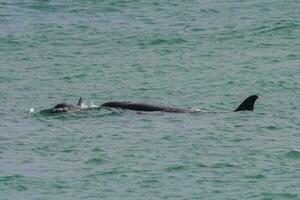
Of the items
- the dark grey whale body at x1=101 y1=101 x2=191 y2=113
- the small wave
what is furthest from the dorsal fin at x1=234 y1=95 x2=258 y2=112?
the small wave

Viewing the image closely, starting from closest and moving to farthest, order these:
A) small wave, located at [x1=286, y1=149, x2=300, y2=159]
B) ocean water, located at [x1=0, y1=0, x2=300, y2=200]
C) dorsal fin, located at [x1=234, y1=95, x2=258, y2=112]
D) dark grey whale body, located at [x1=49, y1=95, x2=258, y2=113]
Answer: ocean water, located at [x1=0, y1=0, x2=300, y2=200] < small wave, located at [x1=286, y1=149, x2=300, y2=159] < dorsal fin, located at [x1=234, y1=95, x2=258, y2=112] < dark grey whale body, located at [x1=49, y1=95, x2=258, y2=113]

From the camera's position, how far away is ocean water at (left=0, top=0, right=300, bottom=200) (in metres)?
25.4

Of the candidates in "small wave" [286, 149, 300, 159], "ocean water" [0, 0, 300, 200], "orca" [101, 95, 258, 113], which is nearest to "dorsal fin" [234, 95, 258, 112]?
"orca" [101, 95, 258, 113]

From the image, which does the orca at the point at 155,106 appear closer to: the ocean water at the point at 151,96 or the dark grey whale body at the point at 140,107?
the dark grey whale body at the point at 140,107

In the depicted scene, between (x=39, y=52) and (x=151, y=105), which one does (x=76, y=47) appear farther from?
(x=151, y=105)

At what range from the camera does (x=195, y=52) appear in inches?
1663

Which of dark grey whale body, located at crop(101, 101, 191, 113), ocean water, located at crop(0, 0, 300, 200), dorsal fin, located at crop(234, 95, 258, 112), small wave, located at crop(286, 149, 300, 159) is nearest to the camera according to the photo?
ocean water, located at crop(0, 0, 300, 200)

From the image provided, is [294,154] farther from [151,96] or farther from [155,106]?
[151,96]

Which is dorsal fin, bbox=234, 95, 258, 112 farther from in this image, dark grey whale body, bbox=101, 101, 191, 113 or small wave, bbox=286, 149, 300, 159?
small wave, bbox=286, 149, 300, 159

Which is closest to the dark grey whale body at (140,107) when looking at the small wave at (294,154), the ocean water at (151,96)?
the ocean water at (151,96)

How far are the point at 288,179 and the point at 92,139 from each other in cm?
568

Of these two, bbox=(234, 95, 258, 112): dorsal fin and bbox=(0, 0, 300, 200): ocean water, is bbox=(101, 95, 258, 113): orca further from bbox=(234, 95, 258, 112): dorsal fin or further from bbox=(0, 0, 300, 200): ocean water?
bbox=(0, 0, 300, 200): ocean water

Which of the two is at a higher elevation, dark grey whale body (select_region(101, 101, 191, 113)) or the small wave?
the small wave

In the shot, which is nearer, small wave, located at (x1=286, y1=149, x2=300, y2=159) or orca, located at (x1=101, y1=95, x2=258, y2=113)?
small wave, located at (x1=286, y1=149, x2=300, y2=159)
